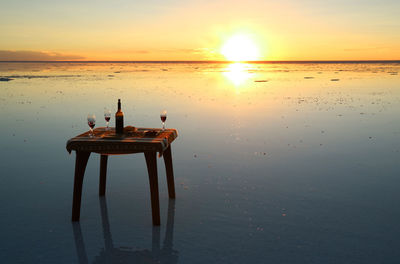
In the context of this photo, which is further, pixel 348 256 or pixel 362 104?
pixel 362 104

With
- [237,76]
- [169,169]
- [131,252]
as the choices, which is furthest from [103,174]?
[237,76]

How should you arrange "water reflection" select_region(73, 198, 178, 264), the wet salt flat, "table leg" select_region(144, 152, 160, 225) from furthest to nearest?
"table leg" select_region(144, 152, 160, 225) < the wet salt flat < "water reflection" select_region(73, 198, 178, 264)

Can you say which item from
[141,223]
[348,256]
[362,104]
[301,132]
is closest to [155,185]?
[141,223]

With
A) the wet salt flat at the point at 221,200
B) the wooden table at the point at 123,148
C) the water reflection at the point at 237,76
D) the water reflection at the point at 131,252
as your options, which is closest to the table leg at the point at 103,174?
the wet salt flat at the point at 221,200

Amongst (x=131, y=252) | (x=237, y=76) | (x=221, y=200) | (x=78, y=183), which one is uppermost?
(x=237, y=76)

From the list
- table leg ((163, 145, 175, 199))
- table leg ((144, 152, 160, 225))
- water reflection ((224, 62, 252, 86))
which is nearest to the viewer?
table leg ((144, 152, 160, 225))

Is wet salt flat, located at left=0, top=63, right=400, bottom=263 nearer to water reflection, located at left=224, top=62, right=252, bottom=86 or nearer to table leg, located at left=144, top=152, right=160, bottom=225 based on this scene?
table leg, located at left=144, top=152, right=160, bottom=225

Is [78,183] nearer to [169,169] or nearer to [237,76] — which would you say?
[169,169]

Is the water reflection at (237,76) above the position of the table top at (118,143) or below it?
above

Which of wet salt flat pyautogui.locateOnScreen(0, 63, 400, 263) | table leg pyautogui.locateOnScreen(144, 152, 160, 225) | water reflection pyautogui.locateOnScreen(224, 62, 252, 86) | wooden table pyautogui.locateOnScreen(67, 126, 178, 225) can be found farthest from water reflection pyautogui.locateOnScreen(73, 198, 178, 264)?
water reflection pyautogui.locateOnScreen(224, 62, 252, 86)

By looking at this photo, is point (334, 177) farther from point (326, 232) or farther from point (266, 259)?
point (266, 259)

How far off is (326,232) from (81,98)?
65.5 feet

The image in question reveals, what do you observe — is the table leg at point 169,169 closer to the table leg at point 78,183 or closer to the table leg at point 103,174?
the table leg at point 103,174

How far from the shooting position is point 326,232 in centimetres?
527
